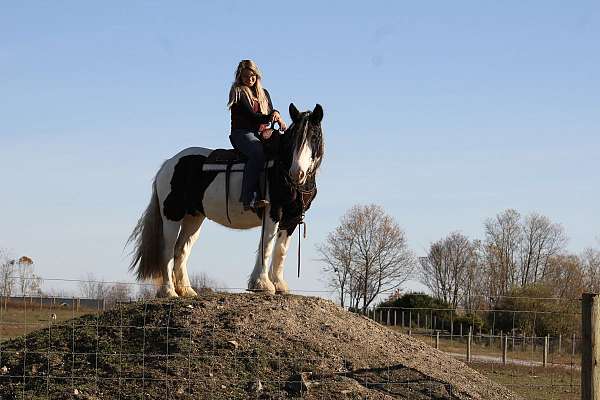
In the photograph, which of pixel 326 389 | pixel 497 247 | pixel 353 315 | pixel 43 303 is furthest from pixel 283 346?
pixel 497 247

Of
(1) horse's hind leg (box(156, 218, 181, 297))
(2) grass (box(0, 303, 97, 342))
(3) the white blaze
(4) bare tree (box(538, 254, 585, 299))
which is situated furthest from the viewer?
(4) bare tree (box(538, 254, 585, 299))

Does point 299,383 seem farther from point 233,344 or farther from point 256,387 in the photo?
point 233,344

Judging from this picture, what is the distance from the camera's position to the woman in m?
11.7

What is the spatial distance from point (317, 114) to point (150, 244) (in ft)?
10.7

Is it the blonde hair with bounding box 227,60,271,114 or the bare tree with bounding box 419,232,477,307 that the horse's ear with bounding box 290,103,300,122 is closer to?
the blonde hair with bounding box 227,60,271,114

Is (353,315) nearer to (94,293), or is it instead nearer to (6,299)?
(94,293)

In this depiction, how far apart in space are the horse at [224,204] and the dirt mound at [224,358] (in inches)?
32.2

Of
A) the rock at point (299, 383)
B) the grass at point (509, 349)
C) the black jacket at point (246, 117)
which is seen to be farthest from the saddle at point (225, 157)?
the grass at point (509, 349)

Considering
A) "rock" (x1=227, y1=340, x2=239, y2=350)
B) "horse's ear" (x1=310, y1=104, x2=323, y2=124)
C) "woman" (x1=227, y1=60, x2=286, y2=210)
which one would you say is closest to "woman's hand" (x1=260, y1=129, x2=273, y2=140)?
"woman" (x1=227, y1=60, x2=286, y2=210)

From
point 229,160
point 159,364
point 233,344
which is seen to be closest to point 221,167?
point 229,160

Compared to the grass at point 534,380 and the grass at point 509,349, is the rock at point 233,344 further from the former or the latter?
the grass at point 534,380

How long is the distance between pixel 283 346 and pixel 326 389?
2.76ft

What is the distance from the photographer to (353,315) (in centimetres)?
1232

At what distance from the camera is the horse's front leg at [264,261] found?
11.8 meters
